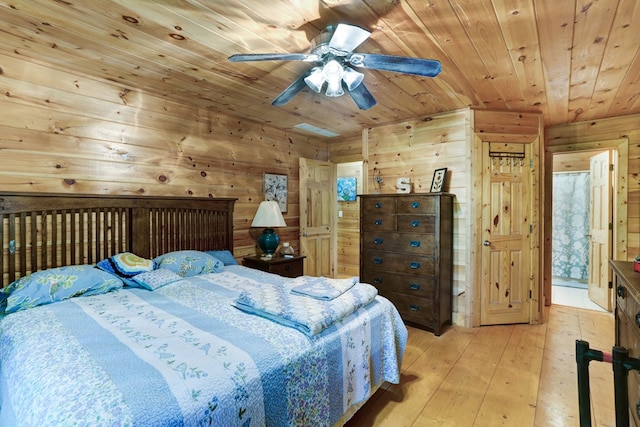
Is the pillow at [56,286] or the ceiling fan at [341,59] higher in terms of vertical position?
the ceiling fan at [341,59]

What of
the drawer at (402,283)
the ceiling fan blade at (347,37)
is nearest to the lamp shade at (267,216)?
the drawer at (402,283)

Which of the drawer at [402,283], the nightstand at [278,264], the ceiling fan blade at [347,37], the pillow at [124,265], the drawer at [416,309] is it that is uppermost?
Result: the ceiling fan blade at [347,37]

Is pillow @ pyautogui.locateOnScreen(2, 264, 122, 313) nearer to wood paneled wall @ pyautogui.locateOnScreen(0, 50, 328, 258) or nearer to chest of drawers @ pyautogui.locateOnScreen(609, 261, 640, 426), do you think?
wood paneled wall @ pyautogui.locateOnScreen(0, 50, 328, 258)

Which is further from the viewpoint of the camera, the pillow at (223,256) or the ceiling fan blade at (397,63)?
the pillow at (223,256)

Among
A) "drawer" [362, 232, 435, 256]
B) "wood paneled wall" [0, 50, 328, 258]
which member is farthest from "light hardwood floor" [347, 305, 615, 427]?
"wood paneled wall" [0, 50, 328, 258]

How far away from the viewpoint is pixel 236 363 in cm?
120

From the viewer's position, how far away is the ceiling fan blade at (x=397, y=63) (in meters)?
1.74

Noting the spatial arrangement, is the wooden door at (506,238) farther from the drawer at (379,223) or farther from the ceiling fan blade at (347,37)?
the ceiling fan blade at (347,37)

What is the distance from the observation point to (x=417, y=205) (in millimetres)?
3318

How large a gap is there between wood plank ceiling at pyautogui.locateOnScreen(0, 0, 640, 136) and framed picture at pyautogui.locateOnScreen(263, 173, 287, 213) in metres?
1.11

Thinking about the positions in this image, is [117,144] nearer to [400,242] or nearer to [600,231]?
[400,242]

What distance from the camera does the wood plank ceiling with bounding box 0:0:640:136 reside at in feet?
5.56

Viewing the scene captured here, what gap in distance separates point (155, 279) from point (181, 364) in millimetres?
1363

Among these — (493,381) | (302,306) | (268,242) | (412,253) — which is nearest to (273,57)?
(302,306)
